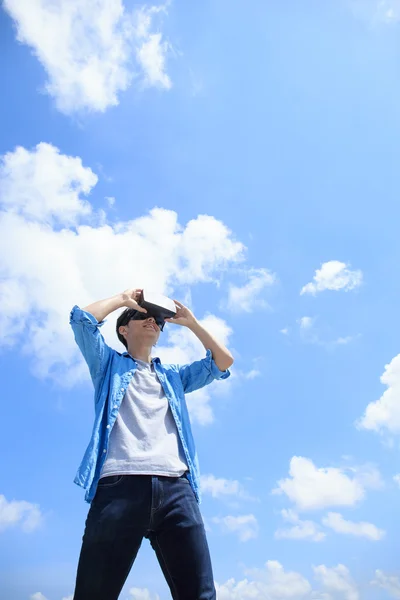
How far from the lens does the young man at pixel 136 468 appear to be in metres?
3.10

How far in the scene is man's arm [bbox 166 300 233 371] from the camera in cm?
448

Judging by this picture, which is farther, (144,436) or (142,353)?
(142,353)

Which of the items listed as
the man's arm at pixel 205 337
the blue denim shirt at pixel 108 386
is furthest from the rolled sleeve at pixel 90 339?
the man's arm at pixel 205 337

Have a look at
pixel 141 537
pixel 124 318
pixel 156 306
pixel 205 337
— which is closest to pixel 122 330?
pixel 124 318

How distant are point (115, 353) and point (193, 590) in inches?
75.9

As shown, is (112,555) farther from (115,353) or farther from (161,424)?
(115,353)

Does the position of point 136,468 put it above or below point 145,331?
below

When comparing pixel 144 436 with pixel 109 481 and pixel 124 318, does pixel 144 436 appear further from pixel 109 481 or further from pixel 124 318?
pixel 124 318

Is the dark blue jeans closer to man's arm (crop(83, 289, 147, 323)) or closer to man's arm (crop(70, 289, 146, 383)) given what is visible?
man's arm (crop(70, 289, 146, 383))

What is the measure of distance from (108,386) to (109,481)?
2.69ft

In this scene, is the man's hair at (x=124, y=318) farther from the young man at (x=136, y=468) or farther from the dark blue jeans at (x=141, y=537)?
the dark blue jeans at (x=141, y=537)

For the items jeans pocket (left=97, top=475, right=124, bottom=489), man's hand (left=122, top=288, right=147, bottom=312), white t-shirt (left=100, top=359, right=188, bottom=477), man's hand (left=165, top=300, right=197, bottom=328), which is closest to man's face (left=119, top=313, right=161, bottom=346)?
man's hand (left=122, top=288, right=147, bottom=312)

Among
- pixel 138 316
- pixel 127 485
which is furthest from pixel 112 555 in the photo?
pixel 138 316

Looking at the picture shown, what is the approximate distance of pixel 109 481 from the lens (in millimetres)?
3350
